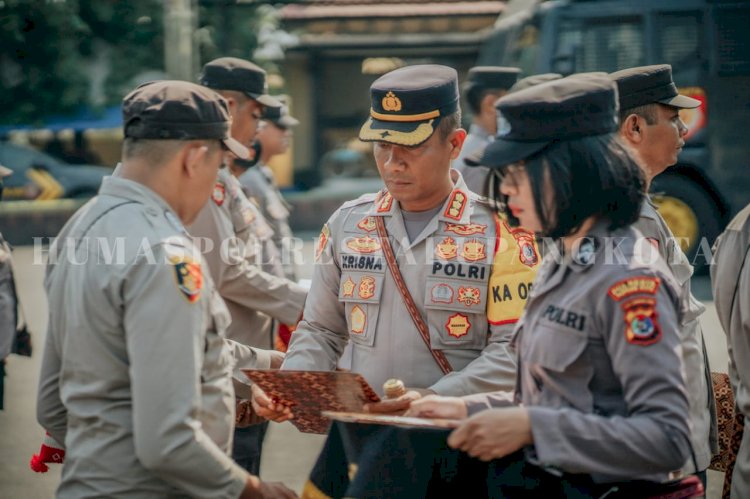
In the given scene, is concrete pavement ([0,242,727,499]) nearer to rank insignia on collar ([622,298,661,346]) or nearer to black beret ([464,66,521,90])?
black beret ([464,66,521,90])

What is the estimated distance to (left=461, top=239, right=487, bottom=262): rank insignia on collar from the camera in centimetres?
338

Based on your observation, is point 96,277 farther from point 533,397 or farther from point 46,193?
point 46,193

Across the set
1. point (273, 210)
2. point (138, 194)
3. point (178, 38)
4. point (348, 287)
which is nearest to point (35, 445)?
point (273, 210)

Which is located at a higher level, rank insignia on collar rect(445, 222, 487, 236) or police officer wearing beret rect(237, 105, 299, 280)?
rank insignia on collar rect(445, 222, 487, 236)

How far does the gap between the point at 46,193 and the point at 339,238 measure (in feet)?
46.3

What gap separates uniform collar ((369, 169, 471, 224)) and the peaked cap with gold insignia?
0.22 meters

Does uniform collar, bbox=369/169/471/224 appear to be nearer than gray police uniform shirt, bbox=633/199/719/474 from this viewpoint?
No

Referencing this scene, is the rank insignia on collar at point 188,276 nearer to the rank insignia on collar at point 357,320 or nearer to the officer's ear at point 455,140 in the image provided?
the rank insignia on collar at point 357,320

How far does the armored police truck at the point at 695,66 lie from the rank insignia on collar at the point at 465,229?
852cm

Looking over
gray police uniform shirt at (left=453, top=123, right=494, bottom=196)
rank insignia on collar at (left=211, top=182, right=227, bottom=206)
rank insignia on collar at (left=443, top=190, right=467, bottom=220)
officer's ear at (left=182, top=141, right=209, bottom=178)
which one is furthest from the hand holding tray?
gray police uniform shirt at (left=453, top=123, right=494, bottom=196)

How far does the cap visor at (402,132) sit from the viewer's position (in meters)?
3.43

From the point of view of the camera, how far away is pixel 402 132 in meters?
3.44

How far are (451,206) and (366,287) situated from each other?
389 mm

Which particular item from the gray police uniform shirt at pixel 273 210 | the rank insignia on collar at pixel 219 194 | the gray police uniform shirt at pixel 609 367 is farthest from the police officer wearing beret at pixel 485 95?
the gray police uniform shirt at pixel 609 367
